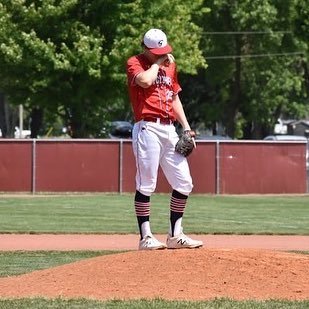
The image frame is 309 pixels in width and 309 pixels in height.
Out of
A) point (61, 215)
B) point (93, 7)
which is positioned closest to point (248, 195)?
point (93, 7)

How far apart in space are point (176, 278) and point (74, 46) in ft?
88.4

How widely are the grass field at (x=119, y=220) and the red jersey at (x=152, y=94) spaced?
232cm

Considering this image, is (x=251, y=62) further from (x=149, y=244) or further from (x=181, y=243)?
(x=149, y=244)

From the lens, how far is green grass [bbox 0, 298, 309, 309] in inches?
304

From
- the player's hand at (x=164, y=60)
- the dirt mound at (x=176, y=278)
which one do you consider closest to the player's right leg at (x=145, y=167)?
the dirt mound at (x=176, y=278)

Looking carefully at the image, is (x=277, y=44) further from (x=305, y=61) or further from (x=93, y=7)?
(x=93, y=7)

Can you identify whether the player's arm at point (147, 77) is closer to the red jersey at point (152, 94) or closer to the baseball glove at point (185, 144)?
the red jersey at point (152, 94)

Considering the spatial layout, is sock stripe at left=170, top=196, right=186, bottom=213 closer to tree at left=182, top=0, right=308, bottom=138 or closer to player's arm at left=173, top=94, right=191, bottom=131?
player's arm at left=173, top=94, right=191, bottom=131

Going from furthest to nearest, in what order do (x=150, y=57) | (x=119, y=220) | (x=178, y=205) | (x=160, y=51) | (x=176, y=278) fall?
(x=119, y=220) < (x=178, y=205) < (x=150, y=57) < (x=160, y=51) < (x=176, y=278)

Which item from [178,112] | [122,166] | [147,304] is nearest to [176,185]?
[178,112]

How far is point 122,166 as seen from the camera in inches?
1237

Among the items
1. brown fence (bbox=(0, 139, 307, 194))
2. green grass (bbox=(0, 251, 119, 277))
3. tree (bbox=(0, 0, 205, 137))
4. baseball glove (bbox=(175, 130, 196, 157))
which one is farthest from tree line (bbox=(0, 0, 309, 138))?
baseball glove (bbox=(175, 130, 196, 157))

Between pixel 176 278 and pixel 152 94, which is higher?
pixel 152 94

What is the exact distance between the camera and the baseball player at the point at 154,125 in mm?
9633
